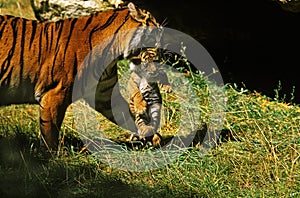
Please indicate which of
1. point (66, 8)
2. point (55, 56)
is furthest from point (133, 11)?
point (66, 8)

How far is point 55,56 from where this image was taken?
393cm

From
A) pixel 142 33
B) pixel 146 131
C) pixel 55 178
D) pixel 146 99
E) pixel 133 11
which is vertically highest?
pixel 133 11

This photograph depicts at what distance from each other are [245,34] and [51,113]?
2.35 m

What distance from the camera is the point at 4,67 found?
13.0ft

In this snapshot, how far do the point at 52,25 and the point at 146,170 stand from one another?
1159 mm

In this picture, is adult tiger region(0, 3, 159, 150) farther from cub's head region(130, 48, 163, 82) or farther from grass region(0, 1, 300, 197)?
grass region(0, 1, 300, 197)

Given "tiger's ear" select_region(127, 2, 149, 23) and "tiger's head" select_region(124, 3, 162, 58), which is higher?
"tiger's ear" select_region(127, 2, 149, 23)

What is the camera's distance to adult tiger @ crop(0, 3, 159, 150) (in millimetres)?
3871

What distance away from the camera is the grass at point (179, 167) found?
3516 mm

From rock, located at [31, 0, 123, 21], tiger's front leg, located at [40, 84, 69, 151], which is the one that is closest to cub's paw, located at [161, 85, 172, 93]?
rock, located at [31, 0, 123, 21]

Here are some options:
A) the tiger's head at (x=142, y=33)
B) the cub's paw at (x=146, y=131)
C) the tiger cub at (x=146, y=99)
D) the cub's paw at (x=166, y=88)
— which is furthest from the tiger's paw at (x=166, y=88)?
the tiger's head at (x=142, y=33)

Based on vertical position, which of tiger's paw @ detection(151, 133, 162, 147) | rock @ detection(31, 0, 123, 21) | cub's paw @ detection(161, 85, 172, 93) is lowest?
tiger's paw @ detection(151, 133, 162, 147)

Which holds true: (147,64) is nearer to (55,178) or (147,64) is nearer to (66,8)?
(55,178)

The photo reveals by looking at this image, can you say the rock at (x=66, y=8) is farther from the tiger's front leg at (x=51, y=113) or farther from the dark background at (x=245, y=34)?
the tiger's front leg at (x=51, y=113)
